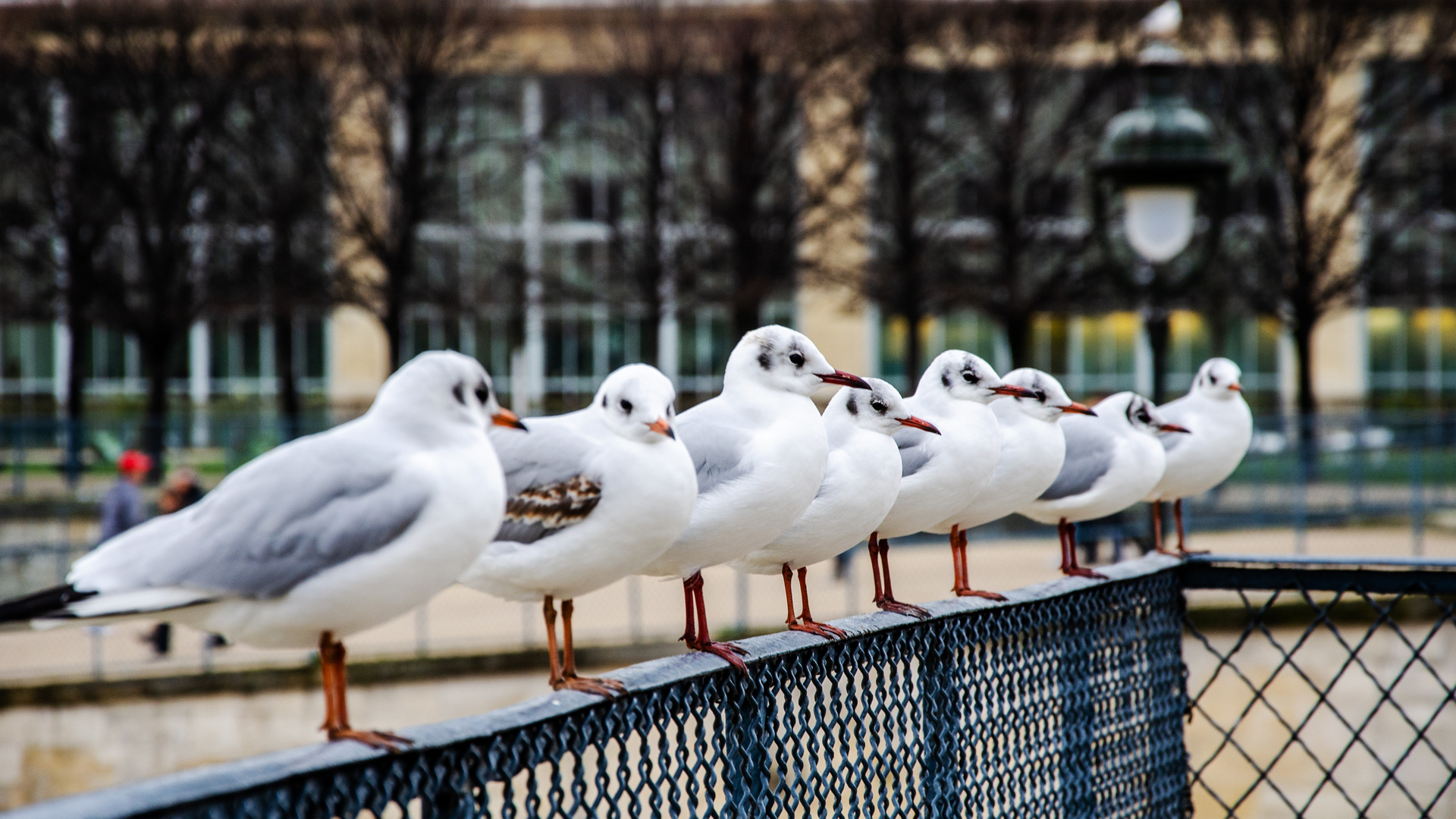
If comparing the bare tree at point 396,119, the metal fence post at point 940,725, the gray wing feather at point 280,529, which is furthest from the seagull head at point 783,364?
the bare tree at point 396,119

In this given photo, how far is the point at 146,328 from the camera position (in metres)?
28.9

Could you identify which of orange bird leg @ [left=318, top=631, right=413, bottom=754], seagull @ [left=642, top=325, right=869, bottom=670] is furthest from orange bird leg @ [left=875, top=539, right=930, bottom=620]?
orange bird leg @ [left=318, top=631, right=413, bottom=754]

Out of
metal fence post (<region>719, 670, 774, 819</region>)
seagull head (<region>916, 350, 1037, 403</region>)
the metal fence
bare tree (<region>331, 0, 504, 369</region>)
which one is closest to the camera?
the metal fence

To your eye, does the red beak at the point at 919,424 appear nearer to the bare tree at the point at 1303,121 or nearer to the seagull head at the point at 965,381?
the seagull head at the point at 965,381

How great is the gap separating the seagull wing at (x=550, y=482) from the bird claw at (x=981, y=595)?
114cm

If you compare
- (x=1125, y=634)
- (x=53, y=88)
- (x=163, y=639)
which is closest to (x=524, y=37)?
(x=53, y=88)

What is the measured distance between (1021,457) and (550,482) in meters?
1.82

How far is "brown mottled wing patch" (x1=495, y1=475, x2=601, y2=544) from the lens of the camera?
307 cm

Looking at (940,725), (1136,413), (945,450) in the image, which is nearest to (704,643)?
(940,725)

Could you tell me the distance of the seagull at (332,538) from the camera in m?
2.43

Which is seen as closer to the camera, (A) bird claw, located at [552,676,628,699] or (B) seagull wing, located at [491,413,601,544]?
(A) bird claw, located at [552,676,628,699]

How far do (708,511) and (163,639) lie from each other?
472 inches

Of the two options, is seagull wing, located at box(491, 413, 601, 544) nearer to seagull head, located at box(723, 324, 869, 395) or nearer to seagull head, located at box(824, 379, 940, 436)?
seagull head, located at box(723, 324, 869, 395)

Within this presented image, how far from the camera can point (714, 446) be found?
3.62 meters
